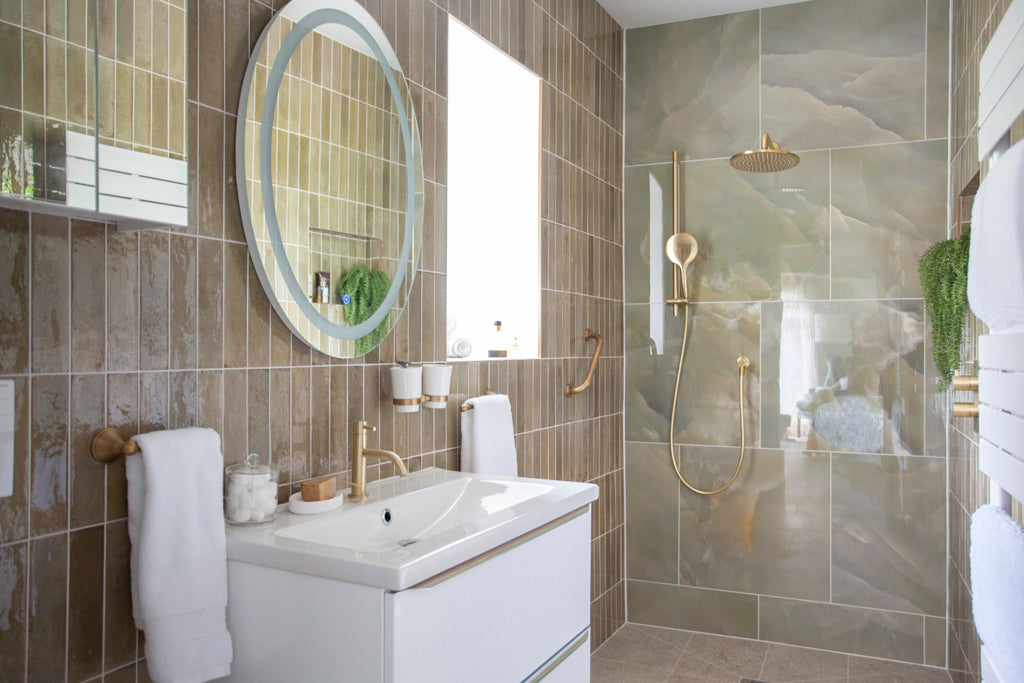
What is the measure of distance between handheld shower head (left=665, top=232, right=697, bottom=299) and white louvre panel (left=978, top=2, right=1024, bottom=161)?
92.8 inches

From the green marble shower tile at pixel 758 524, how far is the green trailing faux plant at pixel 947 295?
3.08 feet

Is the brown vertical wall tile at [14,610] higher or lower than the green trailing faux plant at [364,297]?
lower

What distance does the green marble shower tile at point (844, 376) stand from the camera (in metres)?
3.21

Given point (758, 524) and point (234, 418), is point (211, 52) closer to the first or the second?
point (234, 418)

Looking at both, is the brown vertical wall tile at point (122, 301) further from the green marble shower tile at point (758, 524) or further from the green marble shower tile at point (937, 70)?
the green marble shower tile at point (937, 70)

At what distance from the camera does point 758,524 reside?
136 inches

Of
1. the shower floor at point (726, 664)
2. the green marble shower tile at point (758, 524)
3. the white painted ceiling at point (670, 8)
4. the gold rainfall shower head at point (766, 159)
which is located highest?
the white painted ceiling at point (670, 8)

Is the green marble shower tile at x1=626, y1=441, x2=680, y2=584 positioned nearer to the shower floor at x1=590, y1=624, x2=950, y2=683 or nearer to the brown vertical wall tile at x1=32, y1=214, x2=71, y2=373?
the shower floor at x1=590, y1=624, x2=950, y2=683

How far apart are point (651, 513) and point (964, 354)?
1.57 metres

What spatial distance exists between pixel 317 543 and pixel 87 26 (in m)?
0.90

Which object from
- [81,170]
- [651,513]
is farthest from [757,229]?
[81,170]

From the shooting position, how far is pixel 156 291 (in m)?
1.38

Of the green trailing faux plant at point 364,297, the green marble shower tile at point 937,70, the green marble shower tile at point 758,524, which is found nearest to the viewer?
the green trailing faux plant at point 364,297

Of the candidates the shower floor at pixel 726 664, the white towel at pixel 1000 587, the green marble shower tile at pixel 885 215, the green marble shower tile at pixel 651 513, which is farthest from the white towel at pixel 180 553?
the green marble shower tile at pixel 885 215
